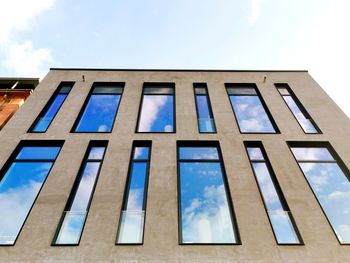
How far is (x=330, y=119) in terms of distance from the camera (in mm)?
11008

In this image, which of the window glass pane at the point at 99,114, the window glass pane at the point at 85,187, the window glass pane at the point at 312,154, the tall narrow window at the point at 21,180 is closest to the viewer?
the tall narrow window at the point at 21,180

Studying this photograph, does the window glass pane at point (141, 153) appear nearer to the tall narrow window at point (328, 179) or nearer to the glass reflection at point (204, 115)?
the glass reflection at point (204, 115)

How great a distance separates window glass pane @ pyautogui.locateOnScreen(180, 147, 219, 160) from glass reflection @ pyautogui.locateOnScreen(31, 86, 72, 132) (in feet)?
20.0

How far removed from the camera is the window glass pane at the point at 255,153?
9461 mm

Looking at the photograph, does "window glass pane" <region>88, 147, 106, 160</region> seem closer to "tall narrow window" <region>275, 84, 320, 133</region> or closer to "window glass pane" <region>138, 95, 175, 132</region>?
"window glass pane" <region>138, 95, 175, 132</region>

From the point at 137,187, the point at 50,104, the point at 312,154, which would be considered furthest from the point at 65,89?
the point at 312,154

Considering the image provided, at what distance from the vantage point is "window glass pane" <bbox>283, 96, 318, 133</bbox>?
10.8m

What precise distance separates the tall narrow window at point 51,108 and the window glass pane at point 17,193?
2042mm

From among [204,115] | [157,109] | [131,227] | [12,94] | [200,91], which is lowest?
[131,227]

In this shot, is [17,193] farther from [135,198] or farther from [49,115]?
[49,115]

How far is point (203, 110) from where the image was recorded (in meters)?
11.7

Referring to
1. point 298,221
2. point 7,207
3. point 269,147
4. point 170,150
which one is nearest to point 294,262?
point 298,221

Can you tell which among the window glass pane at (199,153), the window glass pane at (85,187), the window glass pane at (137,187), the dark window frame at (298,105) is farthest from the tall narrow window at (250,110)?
the window glass pane at (85,187)

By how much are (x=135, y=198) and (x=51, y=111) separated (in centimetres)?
663
